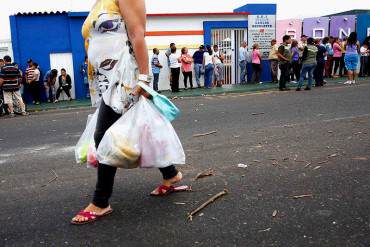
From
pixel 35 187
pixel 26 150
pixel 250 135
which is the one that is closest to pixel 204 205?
pixel 35 187

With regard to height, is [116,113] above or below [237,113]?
above

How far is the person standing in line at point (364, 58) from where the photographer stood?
20.0 meters

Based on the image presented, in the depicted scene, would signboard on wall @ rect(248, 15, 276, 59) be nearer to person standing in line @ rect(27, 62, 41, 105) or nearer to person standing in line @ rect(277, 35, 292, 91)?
person standing in line @ rect(277, 35, 292, 91)

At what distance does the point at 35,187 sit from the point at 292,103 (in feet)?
25.5

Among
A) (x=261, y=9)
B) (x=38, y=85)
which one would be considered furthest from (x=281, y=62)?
(x=38, y=85)

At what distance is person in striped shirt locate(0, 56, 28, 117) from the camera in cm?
1189

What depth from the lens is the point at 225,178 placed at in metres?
4.11

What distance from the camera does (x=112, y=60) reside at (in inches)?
122

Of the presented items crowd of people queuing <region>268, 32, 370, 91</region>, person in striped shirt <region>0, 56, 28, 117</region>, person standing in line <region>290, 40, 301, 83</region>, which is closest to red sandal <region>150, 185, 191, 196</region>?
person in striped shirt <region>0, 56, 28, 117</region>

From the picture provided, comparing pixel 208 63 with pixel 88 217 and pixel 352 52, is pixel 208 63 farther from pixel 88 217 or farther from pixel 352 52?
pixel 88 217

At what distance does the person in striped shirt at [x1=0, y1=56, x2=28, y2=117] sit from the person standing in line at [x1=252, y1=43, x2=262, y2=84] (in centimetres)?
1067

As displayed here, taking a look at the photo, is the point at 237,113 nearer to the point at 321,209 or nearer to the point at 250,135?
the point at 250,135

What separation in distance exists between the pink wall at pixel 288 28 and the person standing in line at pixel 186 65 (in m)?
5.43

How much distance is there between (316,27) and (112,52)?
64.3ft
